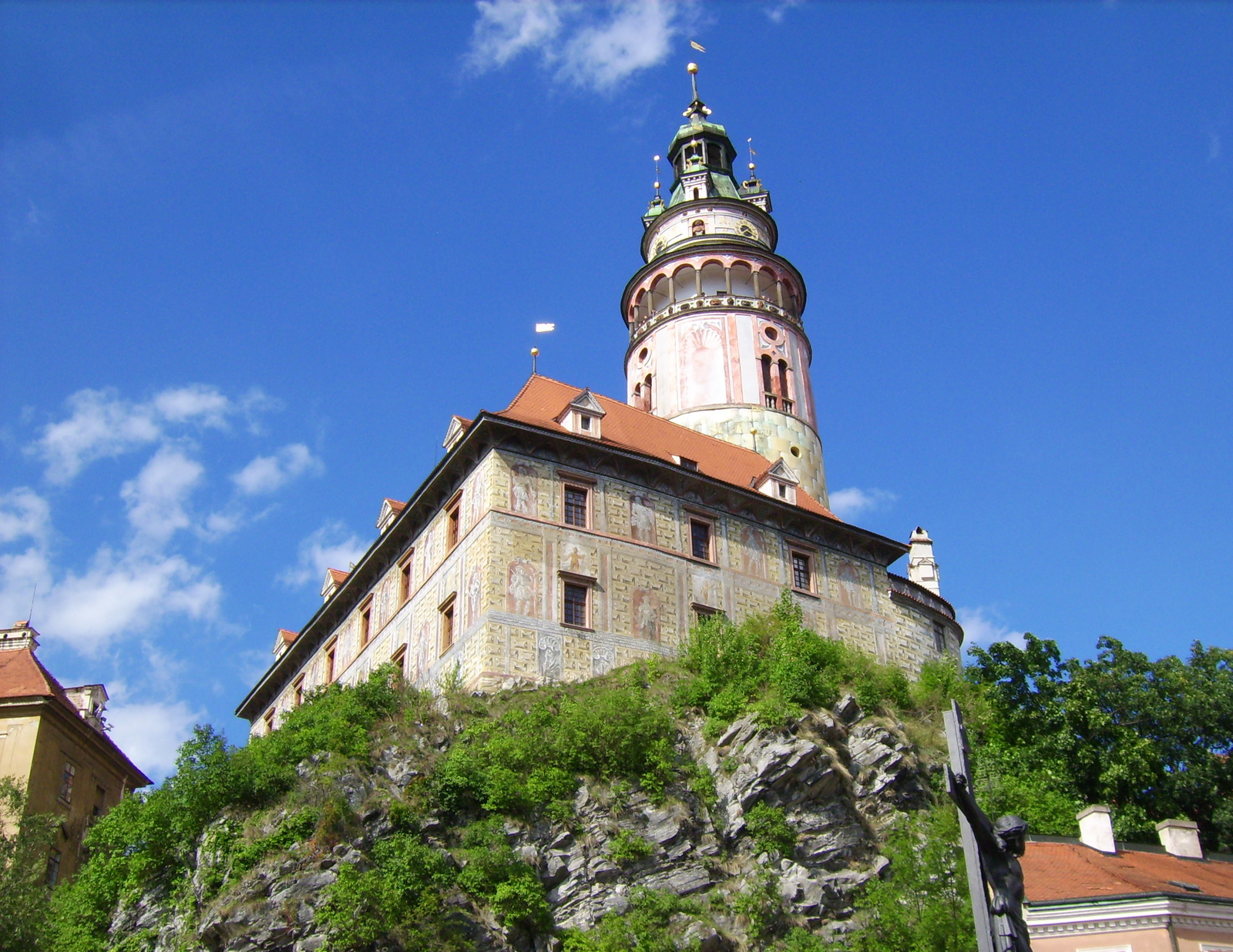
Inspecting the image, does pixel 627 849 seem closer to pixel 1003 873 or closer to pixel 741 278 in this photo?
pixel 1003 873

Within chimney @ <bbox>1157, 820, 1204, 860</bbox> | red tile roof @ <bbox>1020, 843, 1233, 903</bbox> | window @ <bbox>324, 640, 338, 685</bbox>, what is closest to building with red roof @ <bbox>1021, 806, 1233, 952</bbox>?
red tile roof @ <bbox>1020, 843, 1233, 903</bbox>

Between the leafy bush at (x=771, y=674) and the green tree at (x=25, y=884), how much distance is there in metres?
13.8

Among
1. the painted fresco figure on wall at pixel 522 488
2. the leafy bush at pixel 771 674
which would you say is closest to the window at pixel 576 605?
the painted fresco figure on wall at pixel 522 488

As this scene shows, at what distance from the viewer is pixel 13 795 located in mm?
29328

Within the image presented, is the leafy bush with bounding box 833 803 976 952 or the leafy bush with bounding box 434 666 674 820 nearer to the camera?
the leafy bush with bounding box 833 803 976 952

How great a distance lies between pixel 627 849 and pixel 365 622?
629 inches

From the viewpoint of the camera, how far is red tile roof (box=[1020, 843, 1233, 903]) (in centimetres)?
2158

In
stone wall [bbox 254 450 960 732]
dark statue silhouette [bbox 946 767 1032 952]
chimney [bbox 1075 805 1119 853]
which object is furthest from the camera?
stone wall [bbox 254 450 960 732]

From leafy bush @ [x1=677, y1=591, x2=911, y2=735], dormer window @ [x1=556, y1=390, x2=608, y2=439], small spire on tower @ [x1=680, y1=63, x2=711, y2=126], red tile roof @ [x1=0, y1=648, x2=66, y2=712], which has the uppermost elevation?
small spire on tower @ [x1=680, y1=63, x2=711, y2=126]

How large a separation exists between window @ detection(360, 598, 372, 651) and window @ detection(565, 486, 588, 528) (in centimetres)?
843

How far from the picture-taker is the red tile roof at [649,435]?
35.9 metres

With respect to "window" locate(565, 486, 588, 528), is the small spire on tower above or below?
above

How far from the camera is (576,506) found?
112ft

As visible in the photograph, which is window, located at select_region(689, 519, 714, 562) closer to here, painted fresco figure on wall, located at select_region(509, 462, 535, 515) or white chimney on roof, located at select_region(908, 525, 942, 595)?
painted fresco figure on wall, located at select_region(509, 462, 535, 515)
